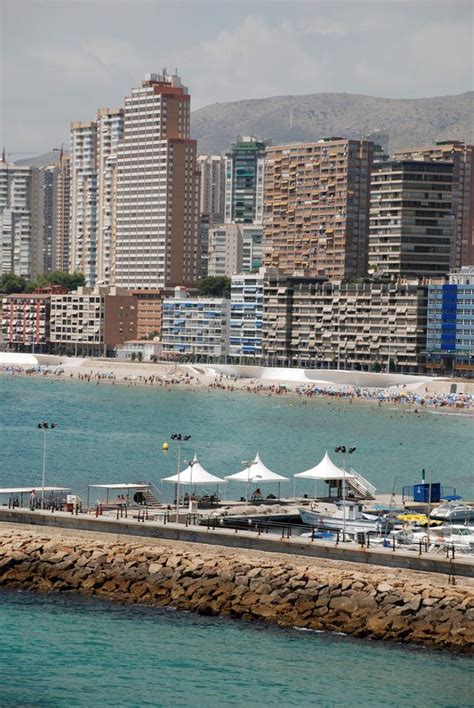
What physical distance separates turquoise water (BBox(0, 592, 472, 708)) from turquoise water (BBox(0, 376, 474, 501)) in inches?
1024

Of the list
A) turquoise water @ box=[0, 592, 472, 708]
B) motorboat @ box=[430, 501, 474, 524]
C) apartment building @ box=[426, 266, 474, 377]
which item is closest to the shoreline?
apartment building @ box=[426, 266, 474, 377]

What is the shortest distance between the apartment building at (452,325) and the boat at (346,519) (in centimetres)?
13007

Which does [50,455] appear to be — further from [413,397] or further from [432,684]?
[413,397]

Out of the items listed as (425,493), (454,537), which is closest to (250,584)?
(454,537)

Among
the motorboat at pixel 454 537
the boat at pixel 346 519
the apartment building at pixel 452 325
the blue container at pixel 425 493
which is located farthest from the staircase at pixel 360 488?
the apartment building at pixel 452 325

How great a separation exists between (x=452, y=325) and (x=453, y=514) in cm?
13098

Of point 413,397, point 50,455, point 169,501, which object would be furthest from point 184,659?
point 413,397

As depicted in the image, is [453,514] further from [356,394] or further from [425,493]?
[356,394]

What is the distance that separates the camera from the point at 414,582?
1671 inches

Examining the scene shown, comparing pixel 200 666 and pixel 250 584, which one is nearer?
pixel 200 666

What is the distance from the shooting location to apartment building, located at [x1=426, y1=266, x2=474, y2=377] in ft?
609

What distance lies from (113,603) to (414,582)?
8.72 meters

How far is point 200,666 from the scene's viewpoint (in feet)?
129

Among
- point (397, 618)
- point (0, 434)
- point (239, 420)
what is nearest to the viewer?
point (397, 618)
